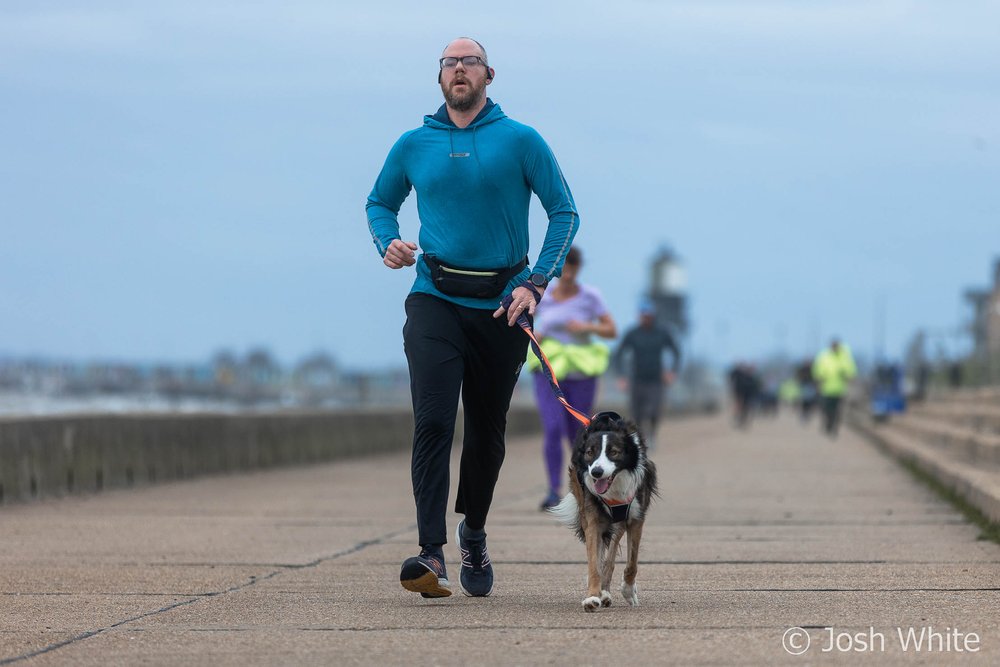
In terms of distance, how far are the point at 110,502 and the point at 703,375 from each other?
4078 inches

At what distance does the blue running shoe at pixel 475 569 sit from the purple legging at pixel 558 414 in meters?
5.07

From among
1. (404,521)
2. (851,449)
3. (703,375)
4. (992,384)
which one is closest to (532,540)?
(404,521)

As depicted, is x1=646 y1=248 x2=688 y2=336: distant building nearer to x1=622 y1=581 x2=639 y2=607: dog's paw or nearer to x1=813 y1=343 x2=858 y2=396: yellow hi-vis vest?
x1=813 y1=343 x2=858 y2=396: yellow hi-vis vest

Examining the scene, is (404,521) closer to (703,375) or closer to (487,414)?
(487,414)

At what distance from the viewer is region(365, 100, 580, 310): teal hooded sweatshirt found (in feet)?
24.0

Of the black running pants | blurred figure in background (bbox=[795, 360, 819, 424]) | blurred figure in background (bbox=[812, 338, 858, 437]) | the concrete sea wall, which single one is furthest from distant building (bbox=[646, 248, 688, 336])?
the black running pants

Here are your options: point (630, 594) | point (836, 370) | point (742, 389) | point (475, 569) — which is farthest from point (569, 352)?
point (742, 389)

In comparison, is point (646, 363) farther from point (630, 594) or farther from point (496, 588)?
point (630, 594)

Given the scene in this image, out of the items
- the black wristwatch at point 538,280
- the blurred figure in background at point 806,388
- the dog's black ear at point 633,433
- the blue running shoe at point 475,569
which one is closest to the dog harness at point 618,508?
the dog's black ear at point 633,433

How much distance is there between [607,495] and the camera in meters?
6.97

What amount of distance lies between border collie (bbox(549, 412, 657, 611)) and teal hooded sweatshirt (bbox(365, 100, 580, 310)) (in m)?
0.81

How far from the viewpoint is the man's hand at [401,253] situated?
7.26m

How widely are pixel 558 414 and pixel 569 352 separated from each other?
1.67ft

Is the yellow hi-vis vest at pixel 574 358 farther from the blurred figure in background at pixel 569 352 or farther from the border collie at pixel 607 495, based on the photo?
the border collie at pixel 607 495
